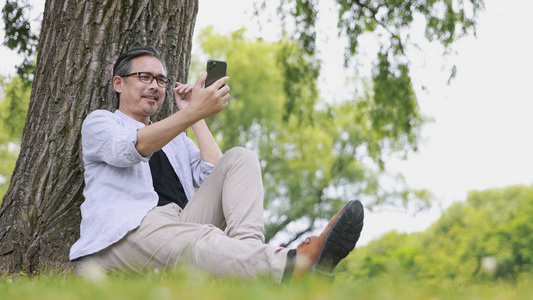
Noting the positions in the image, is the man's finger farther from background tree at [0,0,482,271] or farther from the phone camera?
background tree at [0,0,482,271]

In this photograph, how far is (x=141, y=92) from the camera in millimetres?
3523

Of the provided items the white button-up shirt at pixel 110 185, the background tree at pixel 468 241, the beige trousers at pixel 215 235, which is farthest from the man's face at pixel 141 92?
the background tree at pixel 468 241

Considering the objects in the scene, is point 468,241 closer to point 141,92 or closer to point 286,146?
point 286,146

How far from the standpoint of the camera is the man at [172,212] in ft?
8.38

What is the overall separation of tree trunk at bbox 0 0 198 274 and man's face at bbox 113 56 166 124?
38 centimetres

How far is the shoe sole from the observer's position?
2502 mm

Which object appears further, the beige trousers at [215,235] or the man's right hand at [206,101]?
the man's right hand at [206,101]

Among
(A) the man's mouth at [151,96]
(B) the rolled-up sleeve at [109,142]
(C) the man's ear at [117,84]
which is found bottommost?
(B) the rolled-up sleeve at [109,142]

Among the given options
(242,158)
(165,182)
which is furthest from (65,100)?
(242,158)

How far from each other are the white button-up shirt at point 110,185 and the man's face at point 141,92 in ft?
0.71

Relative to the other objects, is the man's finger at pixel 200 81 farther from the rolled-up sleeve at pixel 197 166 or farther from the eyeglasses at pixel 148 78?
the rolled-up sleeve at pixel 197 166

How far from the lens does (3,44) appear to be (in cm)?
629

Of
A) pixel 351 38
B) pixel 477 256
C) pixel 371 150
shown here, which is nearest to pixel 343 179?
pixel 371 150

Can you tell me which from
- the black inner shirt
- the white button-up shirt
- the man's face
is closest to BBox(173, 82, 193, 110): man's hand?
the man's face
